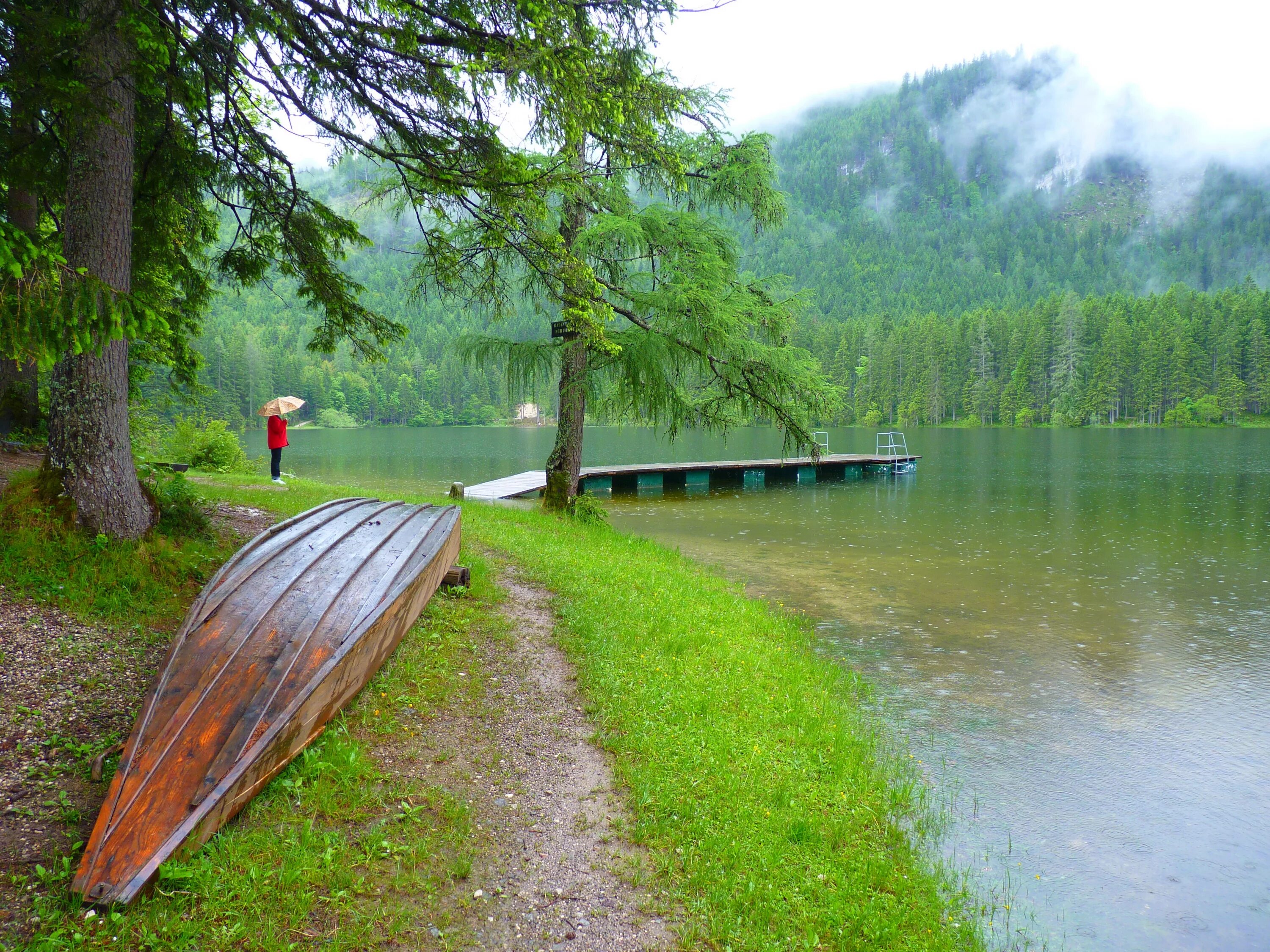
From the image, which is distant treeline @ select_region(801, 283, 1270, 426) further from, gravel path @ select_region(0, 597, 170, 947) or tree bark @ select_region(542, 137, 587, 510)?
gravel path @ select_region(0, 597, 170, 947)

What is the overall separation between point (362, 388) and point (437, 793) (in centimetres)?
11274

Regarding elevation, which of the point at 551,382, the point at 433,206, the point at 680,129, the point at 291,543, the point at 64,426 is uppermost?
the point at 680,129

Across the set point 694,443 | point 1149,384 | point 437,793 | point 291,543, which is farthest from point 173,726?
point 1149,384

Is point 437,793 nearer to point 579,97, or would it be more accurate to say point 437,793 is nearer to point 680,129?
point 579,97

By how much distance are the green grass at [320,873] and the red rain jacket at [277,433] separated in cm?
1343

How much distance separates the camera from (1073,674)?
8859 mm

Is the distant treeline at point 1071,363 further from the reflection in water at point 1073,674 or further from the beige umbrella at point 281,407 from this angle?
the beige umbrella at point 281,407

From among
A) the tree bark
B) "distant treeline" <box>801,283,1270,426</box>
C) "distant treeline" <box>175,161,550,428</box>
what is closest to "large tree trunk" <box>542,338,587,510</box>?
the tree bark

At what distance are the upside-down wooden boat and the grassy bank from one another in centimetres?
18

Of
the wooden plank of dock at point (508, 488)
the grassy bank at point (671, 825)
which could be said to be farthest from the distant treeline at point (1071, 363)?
the grassy bank at point (671, 825)

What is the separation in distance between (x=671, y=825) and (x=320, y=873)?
1.94 metres

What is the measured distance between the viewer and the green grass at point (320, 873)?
3025 millimetres

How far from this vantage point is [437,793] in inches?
168

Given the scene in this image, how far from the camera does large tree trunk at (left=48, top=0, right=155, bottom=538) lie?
5551 millimetres
